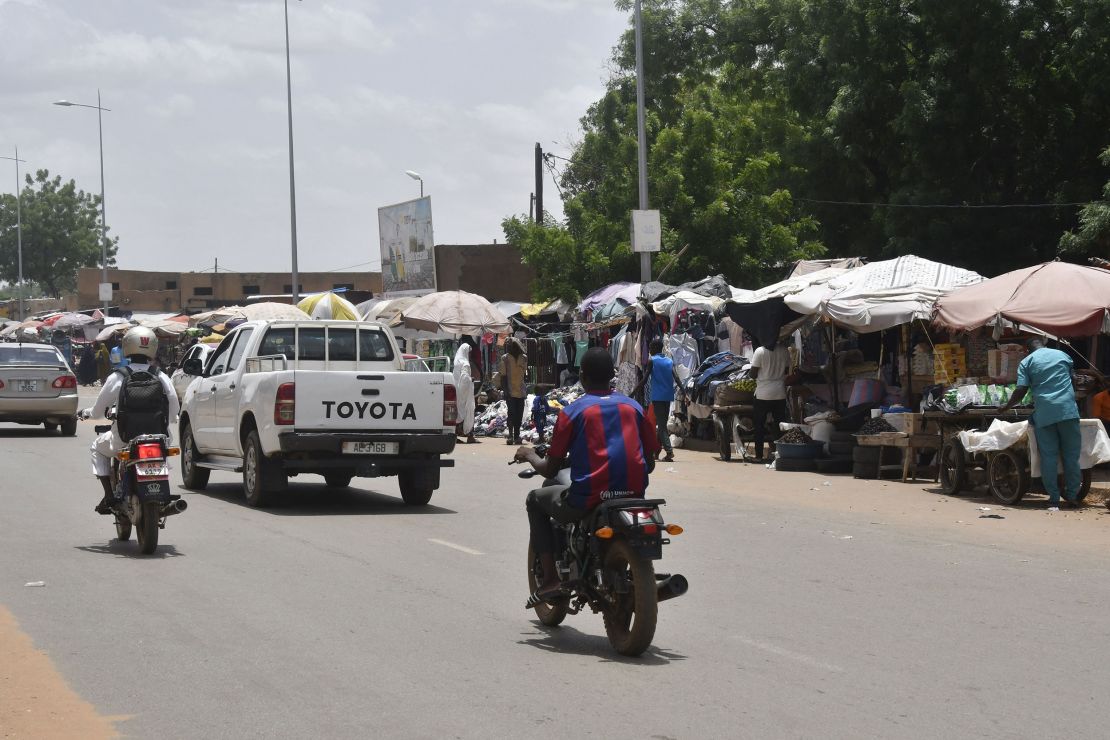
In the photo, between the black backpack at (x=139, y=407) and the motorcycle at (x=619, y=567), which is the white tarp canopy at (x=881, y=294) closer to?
the black backpack at (x=139, y=407)

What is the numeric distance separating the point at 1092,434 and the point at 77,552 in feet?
34.0

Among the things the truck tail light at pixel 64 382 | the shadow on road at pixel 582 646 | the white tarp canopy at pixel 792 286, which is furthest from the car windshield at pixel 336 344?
the truck tail light at pixel 64 382

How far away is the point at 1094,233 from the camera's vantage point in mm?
24734

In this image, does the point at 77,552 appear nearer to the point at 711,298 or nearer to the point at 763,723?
the point at 763,723

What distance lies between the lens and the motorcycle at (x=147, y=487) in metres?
10.8

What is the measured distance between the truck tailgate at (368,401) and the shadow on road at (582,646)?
636 centimetres

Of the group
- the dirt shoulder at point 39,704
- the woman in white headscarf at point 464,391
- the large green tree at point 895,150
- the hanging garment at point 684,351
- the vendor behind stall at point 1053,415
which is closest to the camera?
the dirt shoulder at point 39,704

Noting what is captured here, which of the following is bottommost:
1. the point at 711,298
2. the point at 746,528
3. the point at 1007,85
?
the point at 746,528

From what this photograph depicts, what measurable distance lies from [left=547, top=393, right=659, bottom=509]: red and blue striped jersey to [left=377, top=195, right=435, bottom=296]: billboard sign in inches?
1671

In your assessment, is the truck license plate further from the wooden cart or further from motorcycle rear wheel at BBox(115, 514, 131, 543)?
the wooden cart

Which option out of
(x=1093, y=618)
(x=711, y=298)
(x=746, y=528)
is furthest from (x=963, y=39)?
(x=1093, y=618)

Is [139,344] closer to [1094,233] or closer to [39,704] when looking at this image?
[39,704]

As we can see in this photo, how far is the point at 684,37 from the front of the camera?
146 ft

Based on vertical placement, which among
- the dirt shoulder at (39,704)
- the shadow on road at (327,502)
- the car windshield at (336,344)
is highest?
the car windshield at (336,344)
